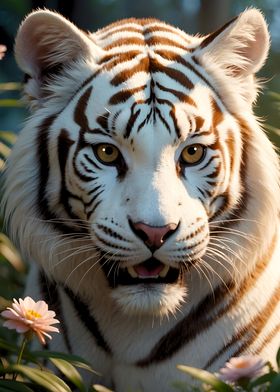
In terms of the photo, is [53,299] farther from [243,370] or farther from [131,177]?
[243,370]

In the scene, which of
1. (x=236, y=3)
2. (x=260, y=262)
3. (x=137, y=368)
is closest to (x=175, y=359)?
(x=137, y=368)

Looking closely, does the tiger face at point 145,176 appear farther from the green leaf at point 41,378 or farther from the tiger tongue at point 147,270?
the green leaf at point 41,378

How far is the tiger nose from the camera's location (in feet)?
13.5

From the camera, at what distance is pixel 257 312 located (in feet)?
15.4

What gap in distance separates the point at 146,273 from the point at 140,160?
1.34 ft

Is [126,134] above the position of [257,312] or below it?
above

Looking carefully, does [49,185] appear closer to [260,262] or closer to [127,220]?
[127,220]

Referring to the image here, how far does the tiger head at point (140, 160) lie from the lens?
4.27 metres

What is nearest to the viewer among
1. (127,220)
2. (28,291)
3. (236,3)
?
(127,220)

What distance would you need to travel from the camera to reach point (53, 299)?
493 centimetres

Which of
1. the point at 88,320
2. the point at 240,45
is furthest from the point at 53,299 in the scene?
the point at 240,45

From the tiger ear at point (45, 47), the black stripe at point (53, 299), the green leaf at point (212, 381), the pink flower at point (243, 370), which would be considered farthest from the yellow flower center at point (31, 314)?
the tiger ear at point (45, 47)

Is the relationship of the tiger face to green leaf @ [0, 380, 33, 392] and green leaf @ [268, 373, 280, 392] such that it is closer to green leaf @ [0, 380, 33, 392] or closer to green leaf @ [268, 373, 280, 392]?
green leaf @ [0, 380, 33, 392]

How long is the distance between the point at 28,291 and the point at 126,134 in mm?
1117
